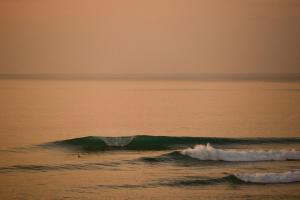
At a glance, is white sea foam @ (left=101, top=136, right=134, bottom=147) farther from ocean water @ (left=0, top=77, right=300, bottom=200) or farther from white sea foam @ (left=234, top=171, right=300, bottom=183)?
white sea foam @ (left=234, top=171, right=300, bottom=183)

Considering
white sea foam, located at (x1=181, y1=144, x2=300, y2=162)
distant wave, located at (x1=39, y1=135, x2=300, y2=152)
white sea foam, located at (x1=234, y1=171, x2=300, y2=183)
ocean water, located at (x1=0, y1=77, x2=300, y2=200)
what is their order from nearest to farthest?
ocean water, located at (x1=0, y1=77, x2=300, y2=200) → white sea foam, located at (x1=234, y1=171, x2=300, y2=183) → white sea foam, located at (x1=181, y1=144, x2=300, y2=162) → distant wave, located at (x1=39, y1=135, x2=300, y2=152)

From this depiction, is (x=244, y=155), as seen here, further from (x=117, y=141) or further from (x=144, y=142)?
(x=117, y=141)

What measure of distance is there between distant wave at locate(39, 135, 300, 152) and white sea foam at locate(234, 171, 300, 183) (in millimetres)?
7822

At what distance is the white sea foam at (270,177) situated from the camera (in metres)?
18.3

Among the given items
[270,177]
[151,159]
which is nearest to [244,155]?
[151,159]

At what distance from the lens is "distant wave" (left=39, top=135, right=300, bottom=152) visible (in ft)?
85.4

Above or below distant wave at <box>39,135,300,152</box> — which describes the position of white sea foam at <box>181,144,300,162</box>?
below

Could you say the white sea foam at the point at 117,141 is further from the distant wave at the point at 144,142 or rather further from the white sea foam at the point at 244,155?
the white sea foam at the point at 244,155

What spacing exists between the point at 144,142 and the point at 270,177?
10100mm

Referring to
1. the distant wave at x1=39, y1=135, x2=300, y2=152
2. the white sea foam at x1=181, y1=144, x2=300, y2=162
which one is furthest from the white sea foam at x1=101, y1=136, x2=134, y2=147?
the white sea foam at x1=181, y1=144, x2=300, y2=162

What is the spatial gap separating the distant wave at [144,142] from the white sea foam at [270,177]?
7.82m

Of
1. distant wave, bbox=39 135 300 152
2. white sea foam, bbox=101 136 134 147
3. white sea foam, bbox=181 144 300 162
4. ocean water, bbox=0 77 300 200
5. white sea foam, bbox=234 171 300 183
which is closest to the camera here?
ocean water, bbox=0 77 300 200

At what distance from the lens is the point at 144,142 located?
27609 mm

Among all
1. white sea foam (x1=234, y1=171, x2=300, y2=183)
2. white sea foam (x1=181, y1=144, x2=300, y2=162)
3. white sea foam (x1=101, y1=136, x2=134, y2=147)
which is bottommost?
white sea foam (x1=234, y1=171, x2=300, y2=183)
